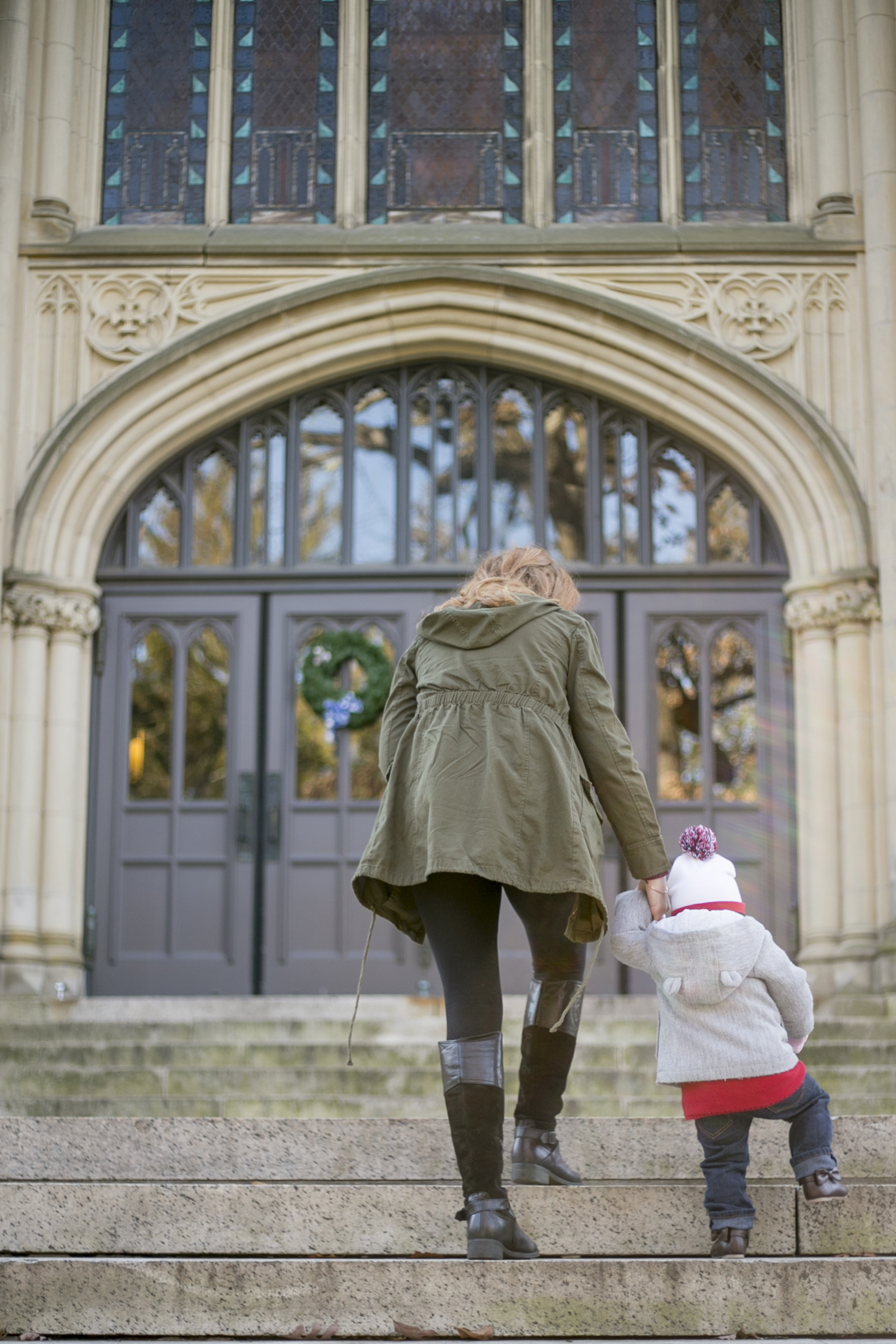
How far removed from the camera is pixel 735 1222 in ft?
11.4

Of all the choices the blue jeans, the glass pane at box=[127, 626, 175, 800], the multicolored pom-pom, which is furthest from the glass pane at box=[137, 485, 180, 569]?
the blue jeans

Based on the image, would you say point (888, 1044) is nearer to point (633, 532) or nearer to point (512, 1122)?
point (512, 1122)

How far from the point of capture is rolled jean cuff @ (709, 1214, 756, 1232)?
3.46m

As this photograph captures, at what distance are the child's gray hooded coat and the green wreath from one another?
550cm

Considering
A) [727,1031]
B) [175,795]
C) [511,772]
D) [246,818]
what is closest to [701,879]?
[727,1031]

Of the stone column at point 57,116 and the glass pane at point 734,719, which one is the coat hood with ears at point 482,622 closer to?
the glass pane at point 734,719

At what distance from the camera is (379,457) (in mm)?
9594

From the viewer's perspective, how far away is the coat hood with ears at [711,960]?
362cm

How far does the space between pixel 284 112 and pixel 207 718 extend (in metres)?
3.74

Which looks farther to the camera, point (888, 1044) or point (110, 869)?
point (110, 869)

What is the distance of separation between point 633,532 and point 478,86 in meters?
2.90

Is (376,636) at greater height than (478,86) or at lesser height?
lesser

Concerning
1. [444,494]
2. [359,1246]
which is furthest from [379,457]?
[359,1246]

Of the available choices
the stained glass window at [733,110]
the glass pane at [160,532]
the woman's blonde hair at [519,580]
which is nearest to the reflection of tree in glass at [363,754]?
the glass pane at [160,532]
